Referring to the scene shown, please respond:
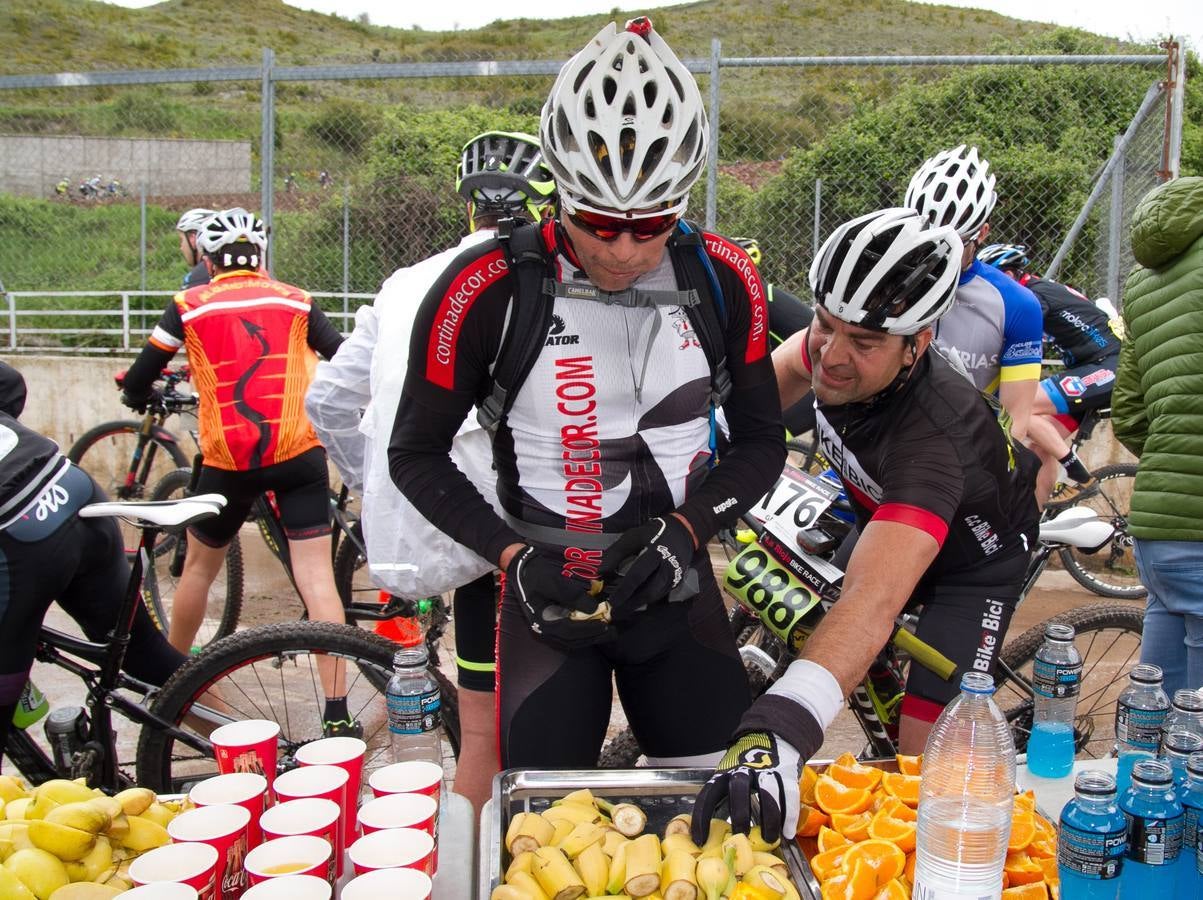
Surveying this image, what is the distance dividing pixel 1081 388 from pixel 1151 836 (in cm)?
471

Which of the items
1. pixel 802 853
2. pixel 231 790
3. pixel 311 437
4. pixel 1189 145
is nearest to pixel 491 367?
pixel 231 790

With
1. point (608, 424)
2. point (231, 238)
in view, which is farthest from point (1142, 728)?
point (231, 238)

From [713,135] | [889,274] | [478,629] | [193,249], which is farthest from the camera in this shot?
[193,249]

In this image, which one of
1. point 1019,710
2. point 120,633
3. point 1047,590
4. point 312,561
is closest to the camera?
point 120,633

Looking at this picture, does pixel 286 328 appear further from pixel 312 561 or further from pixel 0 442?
pixel 0 442

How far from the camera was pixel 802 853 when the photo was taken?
182cm

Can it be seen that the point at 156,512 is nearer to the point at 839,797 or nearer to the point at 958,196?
the point at 839,797

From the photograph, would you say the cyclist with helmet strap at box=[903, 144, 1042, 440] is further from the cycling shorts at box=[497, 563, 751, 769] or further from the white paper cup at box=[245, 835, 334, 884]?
the white paper cup at box=[245, 835, 334, 884]

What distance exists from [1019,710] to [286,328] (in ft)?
10.7

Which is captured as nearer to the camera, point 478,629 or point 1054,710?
point 1054,710

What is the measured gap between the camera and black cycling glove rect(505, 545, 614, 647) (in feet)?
7.22

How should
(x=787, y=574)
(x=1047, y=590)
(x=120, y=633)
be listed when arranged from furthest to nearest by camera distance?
1. (x=1047, y=590)
2. (x=120, y=633)
3. (x=787, y=574)

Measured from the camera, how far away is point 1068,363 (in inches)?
242

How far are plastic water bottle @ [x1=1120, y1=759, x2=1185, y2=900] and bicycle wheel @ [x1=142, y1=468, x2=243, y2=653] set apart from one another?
4.12 meters
